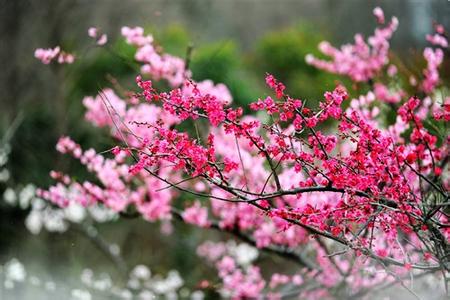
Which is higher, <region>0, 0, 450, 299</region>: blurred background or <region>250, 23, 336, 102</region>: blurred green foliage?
<region>250, 23, 336, 102</region>: blurred green foliage

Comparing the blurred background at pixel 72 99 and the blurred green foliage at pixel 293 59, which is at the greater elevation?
the blurred green foliage at pixel 293 59

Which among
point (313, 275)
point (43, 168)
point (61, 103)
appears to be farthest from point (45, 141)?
point (313, 275)

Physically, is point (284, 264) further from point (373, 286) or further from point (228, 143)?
point (373, 286)

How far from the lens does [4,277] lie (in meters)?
9.20

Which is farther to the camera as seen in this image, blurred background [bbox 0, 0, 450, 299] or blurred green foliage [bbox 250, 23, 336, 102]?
blurred green foliage [bbox 250, 23, 336, 102]

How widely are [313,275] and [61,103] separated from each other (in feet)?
15.4

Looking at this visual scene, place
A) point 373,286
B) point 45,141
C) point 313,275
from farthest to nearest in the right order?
point 45,141
point 313,275
point 373,286

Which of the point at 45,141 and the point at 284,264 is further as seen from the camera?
the point at 284,264

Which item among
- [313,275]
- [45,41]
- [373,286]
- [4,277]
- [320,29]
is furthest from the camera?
[320,29]

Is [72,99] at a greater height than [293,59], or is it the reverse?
[293,59]

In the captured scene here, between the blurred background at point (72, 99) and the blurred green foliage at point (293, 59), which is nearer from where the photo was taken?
the blurred background at point (72, 99)

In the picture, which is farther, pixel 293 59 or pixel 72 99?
pixel 293 59

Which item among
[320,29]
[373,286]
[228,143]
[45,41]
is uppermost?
[320,29]

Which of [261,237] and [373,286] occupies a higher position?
[261,237]
